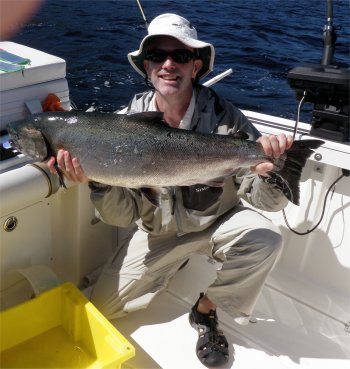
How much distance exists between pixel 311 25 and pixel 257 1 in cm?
470

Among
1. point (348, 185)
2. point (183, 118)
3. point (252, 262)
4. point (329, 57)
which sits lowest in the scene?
point (252, 262)

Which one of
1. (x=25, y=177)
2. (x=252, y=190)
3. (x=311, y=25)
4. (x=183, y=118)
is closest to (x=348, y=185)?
(x=252, y=190)

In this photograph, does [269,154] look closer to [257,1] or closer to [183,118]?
[183,118]

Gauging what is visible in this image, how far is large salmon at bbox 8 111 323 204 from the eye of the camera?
2396 mm

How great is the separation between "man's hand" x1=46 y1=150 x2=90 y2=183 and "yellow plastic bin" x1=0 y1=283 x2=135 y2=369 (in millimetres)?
663

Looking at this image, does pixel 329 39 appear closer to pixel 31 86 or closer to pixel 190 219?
pixel 190 219

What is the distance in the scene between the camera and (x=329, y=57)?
334 centimetres

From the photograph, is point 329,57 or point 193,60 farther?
point 329,57

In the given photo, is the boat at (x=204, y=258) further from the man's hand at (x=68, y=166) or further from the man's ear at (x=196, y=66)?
the man's ear at (x=196, y=66)

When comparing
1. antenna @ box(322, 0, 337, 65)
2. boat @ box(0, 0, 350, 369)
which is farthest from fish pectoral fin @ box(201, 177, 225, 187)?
antenna @ box(322, 0, 337, 65)

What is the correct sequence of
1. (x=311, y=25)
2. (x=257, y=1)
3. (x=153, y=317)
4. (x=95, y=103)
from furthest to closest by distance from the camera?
1. (x=257, y=1)
2. (x=311, y=25)
3. (x=95, y=103)
4. (x=153, y=317)

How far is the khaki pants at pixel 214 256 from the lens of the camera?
2.80 m

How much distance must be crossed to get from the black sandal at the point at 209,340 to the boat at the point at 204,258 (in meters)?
0.07

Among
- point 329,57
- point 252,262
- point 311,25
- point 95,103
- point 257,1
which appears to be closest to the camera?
point 252,262
